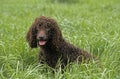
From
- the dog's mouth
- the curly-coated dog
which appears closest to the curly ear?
the curly-coated dog

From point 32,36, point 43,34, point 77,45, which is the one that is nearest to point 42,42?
point 43,34

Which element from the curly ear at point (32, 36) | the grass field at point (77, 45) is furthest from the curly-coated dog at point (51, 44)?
the grass field at point (77, 45)

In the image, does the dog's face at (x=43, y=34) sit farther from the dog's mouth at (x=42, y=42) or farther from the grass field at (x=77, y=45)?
the grass field at (x=77, y=45)

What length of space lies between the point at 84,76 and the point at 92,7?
8186mm

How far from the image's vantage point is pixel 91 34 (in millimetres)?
7332

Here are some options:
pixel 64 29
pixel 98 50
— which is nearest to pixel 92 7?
pixel 64 29

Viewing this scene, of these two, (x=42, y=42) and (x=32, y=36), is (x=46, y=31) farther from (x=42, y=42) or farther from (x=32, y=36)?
(x=32, y=36)

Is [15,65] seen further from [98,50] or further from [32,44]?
[98,50]

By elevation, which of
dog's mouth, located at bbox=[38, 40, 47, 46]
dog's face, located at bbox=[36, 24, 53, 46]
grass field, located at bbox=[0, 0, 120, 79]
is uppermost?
dog's face, located at bbox=[36, 24, 53, 46]

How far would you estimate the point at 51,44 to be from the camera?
574cm

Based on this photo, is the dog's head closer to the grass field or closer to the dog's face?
the dog's face

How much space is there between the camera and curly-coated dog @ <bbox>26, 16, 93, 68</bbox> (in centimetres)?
561

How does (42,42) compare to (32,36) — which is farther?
(32,36)

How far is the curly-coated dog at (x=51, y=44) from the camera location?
5.61m
